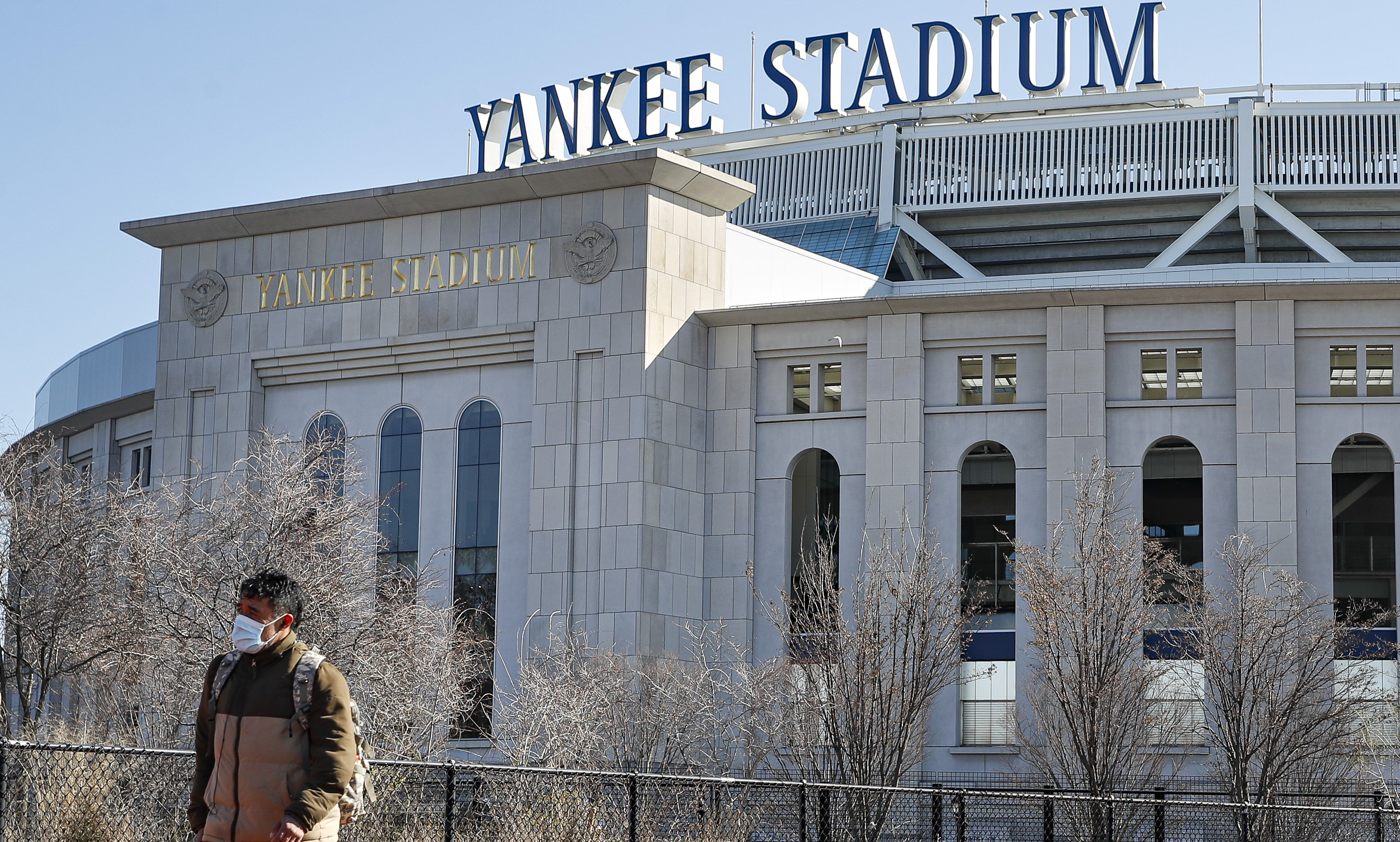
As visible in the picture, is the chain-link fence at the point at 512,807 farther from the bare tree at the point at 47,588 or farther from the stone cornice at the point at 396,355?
the stone cornice at the point at 396,355

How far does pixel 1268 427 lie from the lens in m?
37.3

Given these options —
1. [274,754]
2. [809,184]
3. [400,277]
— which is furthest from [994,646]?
[274,754]

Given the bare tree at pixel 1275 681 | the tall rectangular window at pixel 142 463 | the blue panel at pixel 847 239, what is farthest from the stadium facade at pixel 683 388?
the blue panel at pixel 847 239

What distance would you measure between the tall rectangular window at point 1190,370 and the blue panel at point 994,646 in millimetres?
6249

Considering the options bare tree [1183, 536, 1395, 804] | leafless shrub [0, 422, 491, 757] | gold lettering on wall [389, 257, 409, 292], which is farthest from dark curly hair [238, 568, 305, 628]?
gold lettering on wall [389, 257, 409, 292]

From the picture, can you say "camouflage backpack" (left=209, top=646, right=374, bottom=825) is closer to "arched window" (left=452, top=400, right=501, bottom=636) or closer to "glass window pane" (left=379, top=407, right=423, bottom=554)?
"arched window" (left=452, top=400, right=501, bottom=636)

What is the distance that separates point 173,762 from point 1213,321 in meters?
25.0

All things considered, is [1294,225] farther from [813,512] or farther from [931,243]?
[813,512]

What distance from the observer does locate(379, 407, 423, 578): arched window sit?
136 feet

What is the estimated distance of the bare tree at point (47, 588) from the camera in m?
30.5

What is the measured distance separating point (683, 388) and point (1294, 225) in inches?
912

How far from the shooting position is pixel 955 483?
39000mm

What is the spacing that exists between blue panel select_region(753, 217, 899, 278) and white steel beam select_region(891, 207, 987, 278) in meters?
0.37

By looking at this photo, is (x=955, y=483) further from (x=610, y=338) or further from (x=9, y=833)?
(x=9, y=833)
